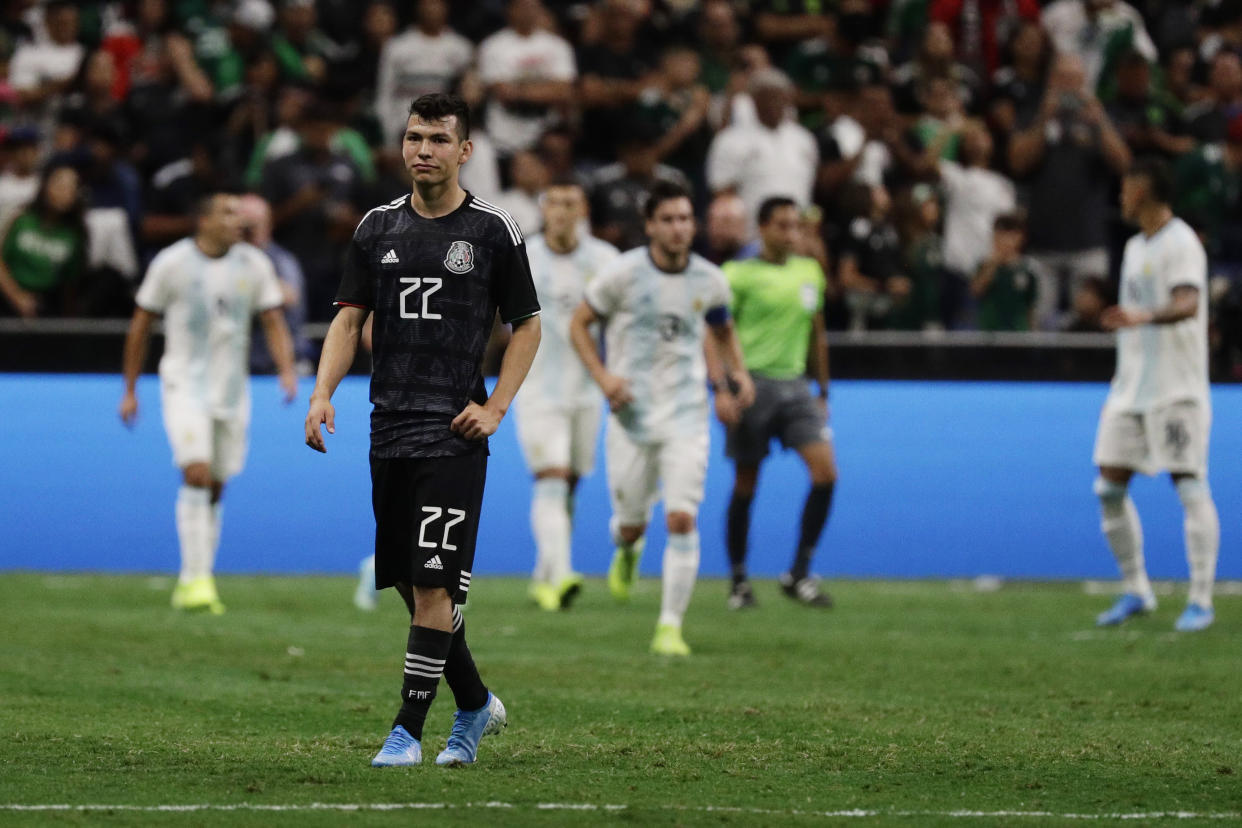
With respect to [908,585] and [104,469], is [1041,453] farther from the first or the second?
[104,469]

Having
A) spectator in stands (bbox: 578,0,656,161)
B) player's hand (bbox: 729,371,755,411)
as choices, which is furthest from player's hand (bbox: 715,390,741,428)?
spectator in stands (bbox: 578,0,656,161)

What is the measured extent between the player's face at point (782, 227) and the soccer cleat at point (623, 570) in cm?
213

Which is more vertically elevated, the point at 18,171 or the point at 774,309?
the point at 18,171

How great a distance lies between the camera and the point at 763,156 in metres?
16.3

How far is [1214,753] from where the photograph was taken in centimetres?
689

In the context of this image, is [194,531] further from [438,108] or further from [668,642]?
[438,108]

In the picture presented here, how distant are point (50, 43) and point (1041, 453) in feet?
31.5

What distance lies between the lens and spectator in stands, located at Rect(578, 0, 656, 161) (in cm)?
1717

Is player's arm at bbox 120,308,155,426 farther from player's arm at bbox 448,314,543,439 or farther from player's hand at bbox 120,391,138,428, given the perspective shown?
player's arm at bbox 448,314,543,439

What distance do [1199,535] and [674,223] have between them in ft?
12.0

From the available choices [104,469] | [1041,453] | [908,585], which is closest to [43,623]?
[104,469]

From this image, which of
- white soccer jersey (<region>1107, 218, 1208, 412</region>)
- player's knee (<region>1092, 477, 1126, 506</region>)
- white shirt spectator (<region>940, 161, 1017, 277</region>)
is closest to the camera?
white soccer jersey (<region>1107, 218, 1208, 412</region>)

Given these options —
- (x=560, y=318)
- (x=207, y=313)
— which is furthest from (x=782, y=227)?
(x=207, y=313)

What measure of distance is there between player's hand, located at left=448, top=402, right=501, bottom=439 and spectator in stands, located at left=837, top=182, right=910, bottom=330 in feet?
31.5
